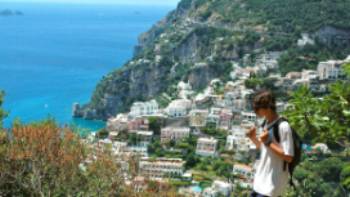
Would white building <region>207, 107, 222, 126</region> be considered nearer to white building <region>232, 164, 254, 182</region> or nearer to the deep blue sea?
the deep blue sea

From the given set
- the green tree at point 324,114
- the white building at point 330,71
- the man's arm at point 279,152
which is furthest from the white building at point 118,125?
the man's arm at point 279,152

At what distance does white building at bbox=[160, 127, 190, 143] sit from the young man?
22280 mm

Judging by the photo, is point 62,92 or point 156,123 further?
point 62,92

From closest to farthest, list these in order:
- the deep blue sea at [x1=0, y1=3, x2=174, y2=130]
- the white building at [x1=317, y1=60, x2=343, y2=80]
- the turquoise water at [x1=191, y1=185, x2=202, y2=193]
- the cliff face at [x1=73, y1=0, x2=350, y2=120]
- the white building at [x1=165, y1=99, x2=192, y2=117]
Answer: the turquoise water at [x1=191, y1=185, x2=202, y2=193], the white building at [x1=165, y1=99, x2=192, y2=117], the white building at [x1=317, y1=60, x2=343, y2=80], the cliff face at [x1=73, y1=0, x2=350, y2=120], the deep blue sea at [x1=0, y1=3, x2=174, y2=130]

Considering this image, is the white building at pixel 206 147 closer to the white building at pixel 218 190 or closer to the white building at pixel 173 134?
the white building at pixel 173 134

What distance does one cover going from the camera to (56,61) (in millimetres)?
60062

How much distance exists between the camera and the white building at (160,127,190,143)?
25.3m

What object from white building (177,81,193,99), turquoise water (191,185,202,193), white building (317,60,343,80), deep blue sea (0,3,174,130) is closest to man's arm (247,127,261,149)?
turquoise water (191,185,202,193)

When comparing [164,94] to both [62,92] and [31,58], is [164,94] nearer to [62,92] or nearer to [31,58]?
[62,92]

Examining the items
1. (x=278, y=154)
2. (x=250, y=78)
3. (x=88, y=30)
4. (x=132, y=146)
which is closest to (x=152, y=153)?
(x=132, y=146)

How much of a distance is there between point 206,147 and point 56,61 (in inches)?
1547

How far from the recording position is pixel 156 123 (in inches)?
1080

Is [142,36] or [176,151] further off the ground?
[142,36]

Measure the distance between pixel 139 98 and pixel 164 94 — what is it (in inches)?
127
